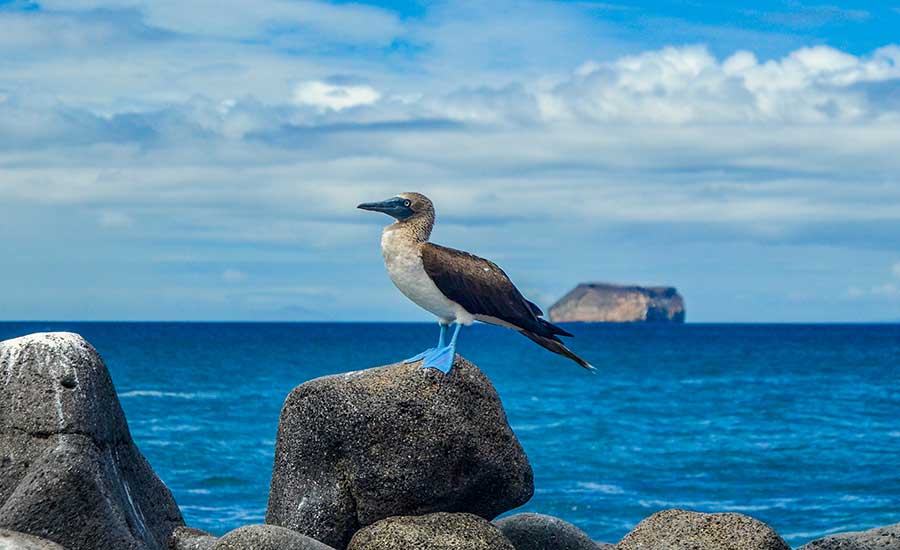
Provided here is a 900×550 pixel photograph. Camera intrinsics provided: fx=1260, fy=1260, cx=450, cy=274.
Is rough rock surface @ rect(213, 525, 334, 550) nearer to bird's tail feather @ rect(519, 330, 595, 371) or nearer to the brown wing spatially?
the brown wing

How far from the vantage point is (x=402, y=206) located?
9828 mm

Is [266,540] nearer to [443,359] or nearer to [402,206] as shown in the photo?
[443,359]

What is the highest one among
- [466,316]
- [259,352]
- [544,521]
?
[466,316]

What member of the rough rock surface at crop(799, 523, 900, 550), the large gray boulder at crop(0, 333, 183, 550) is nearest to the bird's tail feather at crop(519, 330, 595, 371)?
the rough rock surface at crop(799, 523, 900, 550)

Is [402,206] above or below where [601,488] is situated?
above

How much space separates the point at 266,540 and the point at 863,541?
5688mm

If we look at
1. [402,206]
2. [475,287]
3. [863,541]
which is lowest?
[863,541]

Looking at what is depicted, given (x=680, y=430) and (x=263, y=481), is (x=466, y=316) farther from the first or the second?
(x=680, y=430)

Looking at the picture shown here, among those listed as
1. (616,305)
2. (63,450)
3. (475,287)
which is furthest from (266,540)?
(616,305)

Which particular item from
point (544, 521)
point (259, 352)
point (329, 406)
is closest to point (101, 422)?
point (329, 406)

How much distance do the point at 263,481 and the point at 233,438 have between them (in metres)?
7.10

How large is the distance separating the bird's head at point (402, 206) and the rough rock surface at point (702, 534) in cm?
317

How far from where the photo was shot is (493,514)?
10.6 m

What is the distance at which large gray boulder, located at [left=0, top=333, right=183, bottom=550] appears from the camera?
9578mm
